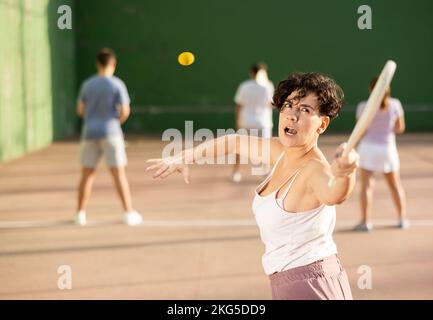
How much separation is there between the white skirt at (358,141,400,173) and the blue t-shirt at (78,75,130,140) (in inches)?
108

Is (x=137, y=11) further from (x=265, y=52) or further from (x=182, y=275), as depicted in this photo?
(x=182, y=275)

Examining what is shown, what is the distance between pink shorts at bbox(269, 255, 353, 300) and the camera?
111 inches

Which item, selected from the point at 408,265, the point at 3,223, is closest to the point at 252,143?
the point at 408,265

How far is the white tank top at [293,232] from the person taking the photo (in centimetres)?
279

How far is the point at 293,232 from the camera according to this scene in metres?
2.81

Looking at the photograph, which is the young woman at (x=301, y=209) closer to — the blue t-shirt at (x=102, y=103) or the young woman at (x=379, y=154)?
the young woman at (x=379, y=154)

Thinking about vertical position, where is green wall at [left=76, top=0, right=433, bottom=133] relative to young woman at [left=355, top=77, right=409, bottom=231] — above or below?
above

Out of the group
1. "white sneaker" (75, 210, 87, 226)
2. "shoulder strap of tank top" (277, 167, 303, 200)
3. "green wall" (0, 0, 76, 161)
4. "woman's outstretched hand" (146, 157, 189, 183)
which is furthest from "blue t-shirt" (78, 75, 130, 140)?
"green wall" (0, 0, 76, 161)

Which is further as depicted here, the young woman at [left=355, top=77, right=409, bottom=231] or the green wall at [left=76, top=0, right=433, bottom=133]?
the green wall at [left=76, top=0, right=433, bottom=133]

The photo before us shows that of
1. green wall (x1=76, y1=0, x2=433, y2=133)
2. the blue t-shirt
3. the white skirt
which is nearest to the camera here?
the white skirt

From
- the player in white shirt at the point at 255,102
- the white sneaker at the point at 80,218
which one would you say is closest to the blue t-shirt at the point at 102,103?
the white sneaker at the point at 80,218

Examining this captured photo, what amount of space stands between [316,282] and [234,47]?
17.8 metres

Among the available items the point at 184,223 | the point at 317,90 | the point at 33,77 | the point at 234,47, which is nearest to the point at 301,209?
the point at 317,90

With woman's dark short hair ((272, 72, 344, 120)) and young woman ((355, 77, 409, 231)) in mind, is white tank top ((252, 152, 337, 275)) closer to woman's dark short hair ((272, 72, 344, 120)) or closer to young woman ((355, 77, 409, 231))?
woman's dark short hair ((272, 72, 344, 120))
